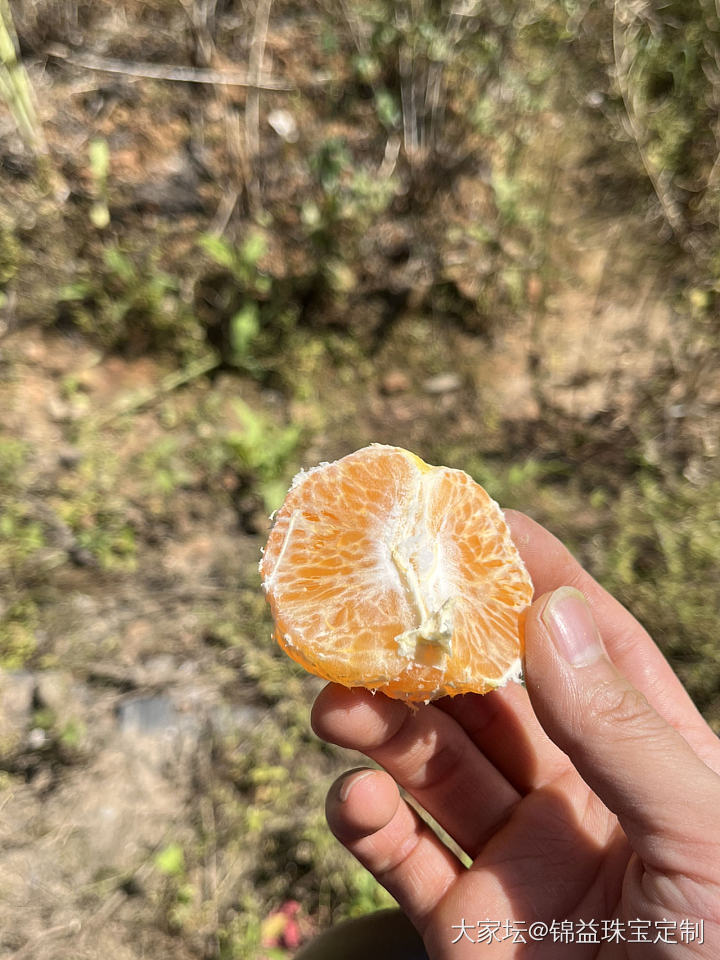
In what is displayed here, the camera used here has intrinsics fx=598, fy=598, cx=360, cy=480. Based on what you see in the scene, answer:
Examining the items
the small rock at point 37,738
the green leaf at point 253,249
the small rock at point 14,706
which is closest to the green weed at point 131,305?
the green leaf at point 253,249

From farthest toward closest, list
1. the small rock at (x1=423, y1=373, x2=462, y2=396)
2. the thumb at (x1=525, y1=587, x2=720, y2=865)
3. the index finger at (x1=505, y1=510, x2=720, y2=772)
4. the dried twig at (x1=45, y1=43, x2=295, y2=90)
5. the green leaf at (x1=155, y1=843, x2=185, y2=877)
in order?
1. the small rock at (x1=423, y1=373, x2=462, y2=396)
2. the dried twig at (x1=45, y1=43, x2=295, y2=90)
3. the green leaf at (x1=155, y1=843, x2=185, y2=877)
4. the index finger at (x1=505, y1=510, x2=720, y2=772)
5. the thumb at (x1=525, y1=587, x2=720, y2=865)

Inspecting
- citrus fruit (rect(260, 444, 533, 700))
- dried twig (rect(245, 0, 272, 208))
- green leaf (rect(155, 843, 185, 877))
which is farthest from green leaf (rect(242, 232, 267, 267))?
green leaf (rect(155, 843, 185, 877))

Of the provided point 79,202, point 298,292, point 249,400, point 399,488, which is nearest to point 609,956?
point 399,488

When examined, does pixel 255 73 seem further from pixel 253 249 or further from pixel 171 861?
pixel 171 861

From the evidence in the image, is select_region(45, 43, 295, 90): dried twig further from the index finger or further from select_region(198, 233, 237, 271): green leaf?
the index finger

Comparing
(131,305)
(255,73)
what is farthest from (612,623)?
(255,73)

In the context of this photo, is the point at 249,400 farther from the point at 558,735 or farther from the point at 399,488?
the point at 558,735
